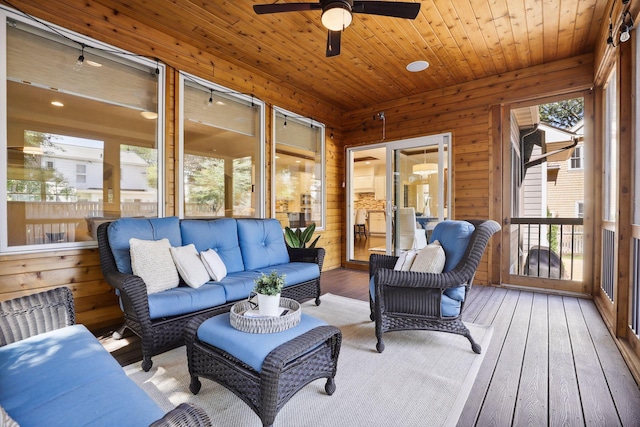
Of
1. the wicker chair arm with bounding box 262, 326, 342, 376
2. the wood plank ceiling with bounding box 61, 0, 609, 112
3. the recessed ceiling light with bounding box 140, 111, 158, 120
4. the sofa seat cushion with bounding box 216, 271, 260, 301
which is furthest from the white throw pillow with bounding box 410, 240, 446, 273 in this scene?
the recessed ceiling light with bounding box 140, 111, 158, 120

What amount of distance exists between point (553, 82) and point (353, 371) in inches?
169

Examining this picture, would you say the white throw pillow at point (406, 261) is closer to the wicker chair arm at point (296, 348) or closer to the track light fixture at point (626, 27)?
the wicker chair arm at point (296, 348)

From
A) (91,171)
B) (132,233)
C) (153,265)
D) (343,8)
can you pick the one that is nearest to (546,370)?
(343,8)

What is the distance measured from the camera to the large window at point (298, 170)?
4.68 m

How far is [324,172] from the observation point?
5.43 m

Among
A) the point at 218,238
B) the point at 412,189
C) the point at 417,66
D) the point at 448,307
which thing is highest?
the point at 417,66

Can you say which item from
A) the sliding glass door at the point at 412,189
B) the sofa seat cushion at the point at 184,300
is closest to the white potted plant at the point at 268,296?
the sofa seat cushion at the point at 184,300

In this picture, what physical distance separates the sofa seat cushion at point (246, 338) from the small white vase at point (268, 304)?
16 centimetres

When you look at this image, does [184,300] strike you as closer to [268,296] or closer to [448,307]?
[268,296]

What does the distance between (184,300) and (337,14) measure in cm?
230

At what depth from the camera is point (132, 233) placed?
8.26 feet

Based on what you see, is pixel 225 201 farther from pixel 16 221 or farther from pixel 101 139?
pixel 16 221

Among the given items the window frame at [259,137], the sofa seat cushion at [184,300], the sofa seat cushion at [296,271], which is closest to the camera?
the sofa seat cushion at [184,300]

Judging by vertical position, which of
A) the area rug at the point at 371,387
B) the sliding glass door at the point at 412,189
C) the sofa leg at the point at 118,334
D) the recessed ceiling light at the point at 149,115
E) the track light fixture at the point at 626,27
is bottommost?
the area rug at the point at 371,387
